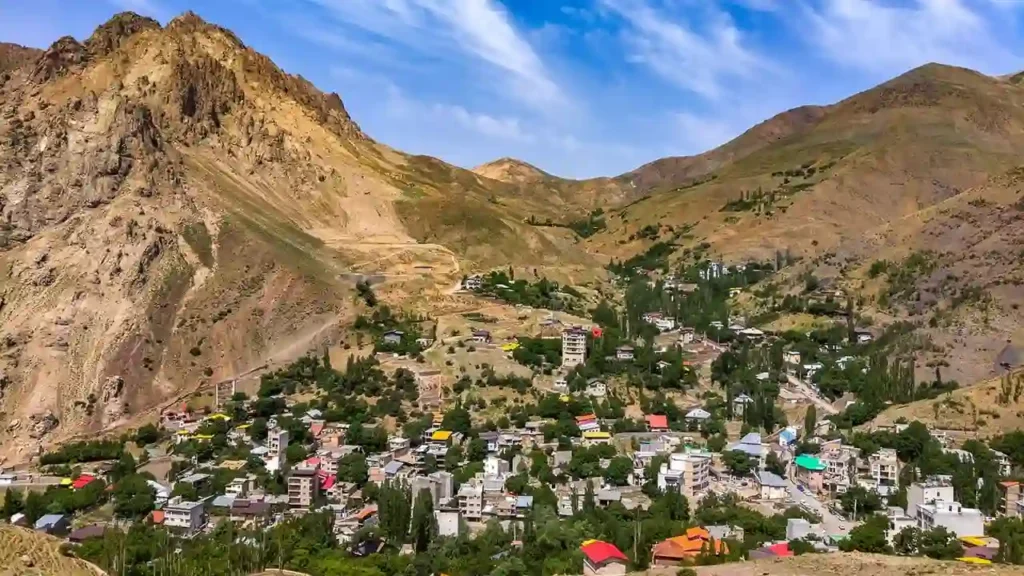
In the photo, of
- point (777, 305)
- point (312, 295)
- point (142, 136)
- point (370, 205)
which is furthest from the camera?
point (370, 205)

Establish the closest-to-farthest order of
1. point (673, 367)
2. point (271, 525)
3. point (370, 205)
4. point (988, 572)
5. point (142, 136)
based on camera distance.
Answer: point (988, 572), point (271, 525), point (673, 367), point (142, 136), point (370, 205)

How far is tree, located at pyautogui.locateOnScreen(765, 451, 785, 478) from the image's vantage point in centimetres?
4462

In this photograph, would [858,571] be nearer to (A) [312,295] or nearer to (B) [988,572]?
(B) [988,572]

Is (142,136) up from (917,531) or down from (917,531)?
up

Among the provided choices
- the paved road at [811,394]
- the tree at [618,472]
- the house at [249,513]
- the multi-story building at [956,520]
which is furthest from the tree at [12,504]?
the paved road at [811,394]

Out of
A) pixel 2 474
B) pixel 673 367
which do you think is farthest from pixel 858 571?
pixel 2 474

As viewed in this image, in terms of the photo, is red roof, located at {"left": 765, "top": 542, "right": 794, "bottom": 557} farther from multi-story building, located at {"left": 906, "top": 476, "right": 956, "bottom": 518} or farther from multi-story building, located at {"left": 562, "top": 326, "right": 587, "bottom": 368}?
multi-story building, located at {"left": 562, "top": 326, "right": 587, "bottom": 368}

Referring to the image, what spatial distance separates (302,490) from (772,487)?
2115 cm

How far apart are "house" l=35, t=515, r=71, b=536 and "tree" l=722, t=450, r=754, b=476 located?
97.0 ft

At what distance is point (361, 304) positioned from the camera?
2852 inches

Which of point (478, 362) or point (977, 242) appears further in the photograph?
point (977, 242)

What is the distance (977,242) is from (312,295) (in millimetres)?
55879

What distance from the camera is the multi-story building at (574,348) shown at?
6078 cm

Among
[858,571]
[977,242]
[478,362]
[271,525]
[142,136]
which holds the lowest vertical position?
[271,525]
